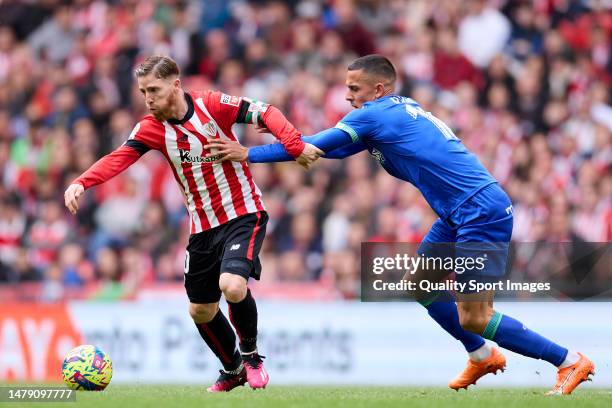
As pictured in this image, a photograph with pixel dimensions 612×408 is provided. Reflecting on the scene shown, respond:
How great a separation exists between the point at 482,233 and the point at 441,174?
1.66ft

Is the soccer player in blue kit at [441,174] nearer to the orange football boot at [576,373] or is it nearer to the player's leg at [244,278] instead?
the orange football boot at [576,373]

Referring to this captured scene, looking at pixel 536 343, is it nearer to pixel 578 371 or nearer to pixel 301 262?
pixel 578 371

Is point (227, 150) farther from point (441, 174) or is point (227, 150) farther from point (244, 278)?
point (441, 174)

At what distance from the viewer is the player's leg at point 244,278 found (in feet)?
28.2

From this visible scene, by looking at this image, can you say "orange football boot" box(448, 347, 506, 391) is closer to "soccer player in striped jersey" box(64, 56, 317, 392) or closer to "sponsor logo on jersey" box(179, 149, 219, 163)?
"soccer player in striped jersey" box(64, 56, 317, 392)

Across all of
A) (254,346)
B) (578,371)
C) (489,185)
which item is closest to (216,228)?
(254,346)

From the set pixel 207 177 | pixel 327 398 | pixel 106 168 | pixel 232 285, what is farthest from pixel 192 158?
pixel 327 398

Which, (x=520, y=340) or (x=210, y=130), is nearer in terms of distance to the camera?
(x=520, y=340)

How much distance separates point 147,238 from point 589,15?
6.65 m

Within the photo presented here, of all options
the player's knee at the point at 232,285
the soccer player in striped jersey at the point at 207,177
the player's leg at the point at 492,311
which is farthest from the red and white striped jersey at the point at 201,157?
the player's leg at the point at 492,311

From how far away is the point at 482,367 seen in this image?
900 centimetres

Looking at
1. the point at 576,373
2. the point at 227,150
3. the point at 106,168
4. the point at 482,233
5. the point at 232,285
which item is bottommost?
the point at 576,373

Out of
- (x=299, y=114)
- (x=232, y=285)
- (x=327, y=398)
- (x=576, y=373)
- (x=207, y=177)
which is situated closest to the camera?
(x=327, y=398)

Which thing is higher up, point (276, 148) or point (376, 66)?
point (376, 66)
